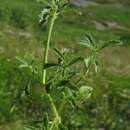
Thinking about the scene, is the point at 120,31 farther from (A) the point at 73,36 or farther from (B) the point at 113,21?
(A) the point at 73,36

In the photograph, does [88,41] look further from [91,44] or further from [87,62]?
[87,62]

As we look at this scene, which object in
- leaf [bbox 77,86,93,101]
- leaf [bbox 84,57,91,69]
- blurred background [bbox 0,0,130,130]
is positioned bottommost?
blurred background [bbox 0,0,130,130]

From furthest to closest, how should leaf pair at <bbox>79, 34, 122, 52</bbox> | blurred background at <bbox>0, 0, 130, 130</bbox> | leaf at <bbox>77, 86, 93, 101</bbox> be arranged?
blurred background at <bbox>0, 0, 130, 130</bbox> → leaf pair at <bbox>79, 34, 122, 52</bbox> → leaf at <bbox>77, 86, 93, 101</bbox>

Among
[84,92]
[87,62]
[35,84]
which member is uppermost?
[87,62]

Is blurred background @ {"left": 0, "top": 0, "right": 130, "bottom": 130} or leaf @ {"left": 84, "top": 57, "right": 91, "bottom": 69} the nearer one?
leaf @ {"left": 84, "top": 57, "right": 91, "bottom": 69}

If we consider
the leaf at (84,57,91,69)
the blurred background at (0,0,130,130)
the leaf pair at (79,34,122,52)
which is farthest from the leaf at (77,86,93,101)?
the blurred background at (0,0,130,130)

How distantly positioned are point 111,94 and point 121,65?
9.18 meters

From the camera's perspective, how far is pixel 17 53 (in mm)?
23391

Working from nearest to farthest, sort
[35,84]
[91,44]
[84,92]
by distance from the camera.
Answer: [84,92] < [91,44] < [35,84]

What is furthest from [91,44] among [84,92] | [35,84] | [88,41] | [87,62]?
[35,84]

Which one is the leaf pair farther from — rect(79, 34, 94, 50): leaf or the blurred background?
the blurred background

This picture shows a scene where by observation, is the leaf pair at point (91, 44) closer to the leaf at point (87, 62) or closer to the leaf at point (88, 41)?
the leaf at point (88, 41)

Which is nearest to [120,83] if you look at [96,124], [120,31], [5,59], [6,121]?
[5,59]

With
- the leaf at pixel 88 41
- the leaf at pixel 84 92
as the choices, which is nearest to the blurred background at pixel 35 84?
the leaf at pixel 88 41
